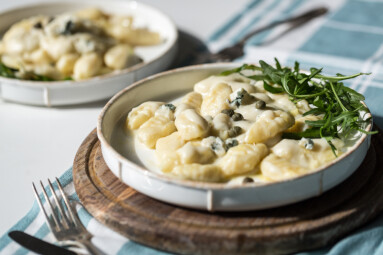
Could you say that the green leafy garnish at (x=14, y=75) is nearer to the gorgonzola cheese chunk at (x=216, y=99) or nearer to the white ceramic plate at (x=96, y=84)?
the white ceramic plate at (x=96, y=84)

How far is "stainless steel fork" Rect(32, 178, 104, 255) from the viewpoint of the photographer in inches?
52.5

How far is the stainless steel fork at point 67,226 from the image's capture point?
4.37 feet

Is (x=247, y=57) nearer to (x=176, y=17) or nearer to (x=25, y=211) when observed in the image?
(x=176, y=17)

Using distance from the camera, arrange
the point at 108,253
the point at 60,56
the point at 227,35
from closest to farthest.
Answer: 1. the point at 108,253
2. the point at 60,56
3. the point at 227,35

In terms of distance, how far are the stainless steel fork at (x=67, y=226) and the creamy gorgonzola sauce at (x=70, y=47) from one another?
81 cm

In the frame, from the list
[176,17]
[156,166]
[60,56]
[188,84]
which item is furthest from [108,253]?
[176,17]

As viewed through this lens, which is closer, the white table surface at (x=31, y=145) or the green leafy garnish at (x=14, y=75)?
the white table surface at (x=31, y=145)

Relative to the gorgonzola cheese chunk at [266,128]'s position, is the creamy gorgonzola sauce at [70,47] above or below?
below

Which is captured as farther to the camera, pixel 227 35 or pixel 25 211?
pixel 227 35

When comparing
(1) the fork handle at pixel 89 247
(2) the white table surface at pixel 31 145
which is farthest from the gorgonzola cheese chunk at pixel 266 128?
(2) the white table surface at pixel 31 145

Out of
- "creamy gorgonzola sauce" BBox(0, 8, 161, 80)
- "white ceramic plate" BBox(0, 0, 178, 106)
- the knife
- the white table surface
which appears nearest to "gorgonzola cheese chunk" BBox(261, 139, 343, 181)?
the knife

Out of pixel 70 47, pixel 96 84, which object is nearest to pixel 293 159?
pixel 96 84

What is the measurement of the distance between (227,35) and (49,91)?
3.27 feet

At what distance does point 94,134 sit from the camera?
68.0 inches
